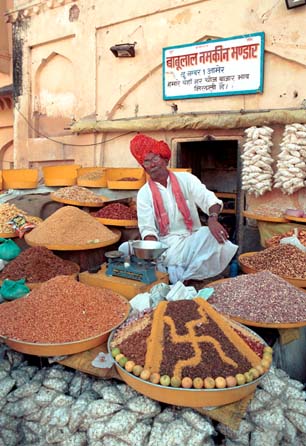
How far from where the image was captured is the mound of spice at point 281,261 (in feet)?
9.43

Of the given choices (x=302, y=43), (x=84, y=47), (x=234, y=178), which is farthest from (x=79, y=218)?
(x=234, y=178)

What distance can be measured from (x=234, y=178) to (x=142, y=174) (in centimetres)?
291

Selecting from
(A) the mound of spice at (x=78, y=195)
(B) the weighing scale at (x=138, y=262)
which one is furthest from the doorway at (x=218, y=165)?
(B) the weighing scale at (x=138, y=262)

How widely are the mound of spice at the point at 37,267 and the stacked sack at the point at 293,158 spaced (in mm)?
2565

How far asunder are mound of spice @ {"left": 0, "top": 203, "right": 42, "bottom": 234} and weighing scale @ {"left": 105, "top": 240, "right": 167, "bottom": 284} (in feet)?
5.48

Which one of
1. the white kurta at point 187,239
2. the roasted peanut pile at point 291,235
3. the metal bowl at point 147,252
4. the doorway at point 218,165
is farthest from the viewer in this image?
the doorway at point 218,165

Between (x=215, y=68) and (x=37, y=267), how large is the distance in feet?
11.5

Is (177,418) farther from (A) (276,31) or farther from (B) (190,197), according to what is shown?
(A) (276,31)

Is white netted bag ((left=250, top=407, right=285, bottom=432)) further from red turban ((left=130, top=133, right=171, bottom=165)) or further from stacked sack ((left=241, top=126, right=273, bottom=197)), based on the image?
stacked sack ((left=241, top=126, right=273, bottom=197))

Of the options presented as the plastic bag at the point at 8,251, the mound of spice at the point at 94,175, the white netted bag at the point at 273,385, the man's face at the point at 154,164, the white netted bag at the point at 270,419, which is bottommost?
the white netted bag at the point at 270,419

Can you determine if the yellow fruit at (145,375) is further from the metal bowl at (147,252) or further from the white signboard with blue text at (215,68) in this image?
the white signboard with blue text at (215,68)

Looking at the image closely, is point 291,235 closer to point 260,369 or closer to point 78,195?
point 260,369

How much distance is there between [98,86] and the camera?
20.2ft

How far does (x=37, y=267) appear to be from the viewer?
2.94 meters
